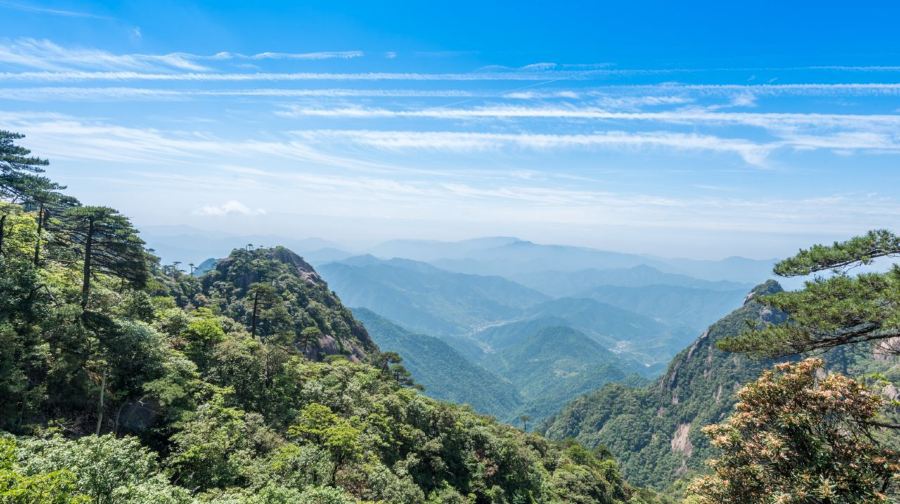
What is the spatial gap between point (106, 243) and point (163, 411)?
12303 millimetres

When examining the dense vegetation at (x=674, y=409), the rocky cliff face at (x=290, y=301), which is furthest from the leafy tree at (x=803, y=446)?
the dense vegetation at (x=674, y=409)

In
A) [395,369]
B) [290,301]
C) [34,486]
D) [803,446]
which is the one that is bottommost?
[395,369]

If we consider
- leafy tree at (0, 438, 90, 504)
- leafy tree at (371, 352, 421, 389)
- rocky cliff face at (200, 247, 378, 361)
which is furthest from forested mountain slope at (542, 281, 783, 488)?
leafy tree at (0, 438, 90, 504)

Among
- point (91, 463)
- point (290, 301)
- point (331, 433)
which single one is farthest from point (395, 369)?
point (91, 463)

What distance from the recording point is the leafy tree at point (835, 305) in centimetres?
1217

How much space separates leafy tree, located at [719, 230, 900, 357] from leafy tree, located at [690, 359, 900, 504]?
187 centimetres

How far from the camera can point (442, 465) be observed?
3212cm

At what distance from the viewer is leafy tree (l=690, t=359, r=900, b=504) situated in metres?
10.4

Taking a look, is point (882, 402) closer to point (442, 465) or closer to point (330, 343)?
point (442, 465)

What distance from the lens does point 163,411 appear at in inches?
827

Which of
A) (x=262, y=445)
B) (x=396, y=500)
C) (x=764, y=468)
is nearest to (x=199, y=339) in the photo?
(x=262, y=445)

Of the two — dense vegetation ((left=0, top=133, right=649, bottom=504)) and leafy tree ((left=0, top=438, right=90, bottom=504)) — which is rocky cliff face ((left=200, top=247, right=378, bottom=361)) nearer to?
dense vegetation ((left=0, top=133, right=649, bottom=504))

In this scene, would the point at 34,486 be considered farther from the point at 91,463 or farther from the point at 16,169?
the point at 16,169

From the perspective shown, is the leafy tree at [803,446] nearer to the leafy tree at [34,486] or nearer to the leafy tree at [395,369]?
the leafy tree at [34,486]
